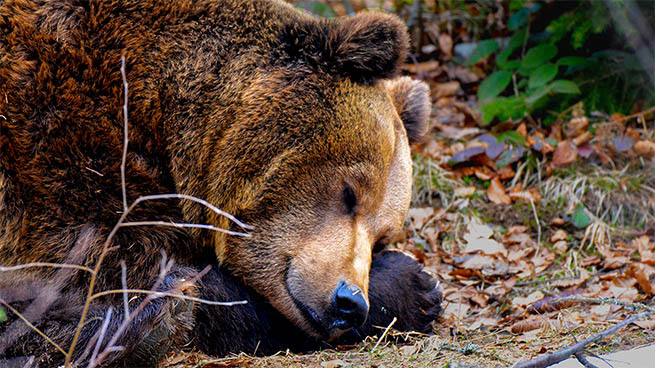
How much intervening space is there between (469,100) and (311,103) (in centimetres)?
436

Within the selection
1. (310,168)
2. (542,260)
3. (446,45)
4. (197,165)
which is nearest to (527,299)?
(542,260)

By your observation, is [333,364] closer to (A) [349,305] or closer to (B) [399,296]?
(A) [349,305]

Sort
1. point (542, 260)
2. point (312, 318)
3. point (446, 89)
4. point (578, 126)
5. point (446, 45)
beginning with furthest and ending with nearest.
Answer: point (446, 45) < point (446, 89) < point (578, 126) < point (542, 260) < point (312, 318)

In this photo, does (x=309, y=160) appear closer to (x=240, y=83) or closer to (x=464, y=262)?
(x=240, y=83)

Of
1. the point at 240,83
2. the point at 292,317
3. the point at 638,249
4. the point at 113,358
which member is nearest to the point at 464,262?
the point at 638,249

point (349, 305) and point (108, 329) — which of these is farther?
point (349, 305)

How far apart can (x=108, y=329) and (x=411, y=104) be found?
2.27 metres

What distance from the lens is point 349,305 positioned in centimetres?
371

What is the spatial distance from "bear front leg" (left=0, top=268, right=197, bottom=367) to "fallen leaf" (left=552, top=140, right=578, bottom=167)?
155 inches

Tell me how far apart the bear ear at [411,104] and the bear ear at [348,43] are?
0.64 m

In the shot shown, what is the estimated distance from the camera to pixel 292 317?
396 cm

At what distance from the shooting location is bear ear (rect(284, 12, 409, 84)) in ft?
13.1

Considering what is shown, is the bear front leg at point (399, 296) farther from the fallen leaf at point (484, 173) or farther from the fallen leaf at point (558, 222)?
the fallen leaf at point (484, 173)

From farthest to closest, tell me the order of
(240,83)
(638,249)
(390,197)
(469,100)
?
(469,100) < (638,249) < (390,197) < (240,83)
